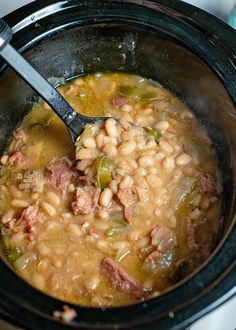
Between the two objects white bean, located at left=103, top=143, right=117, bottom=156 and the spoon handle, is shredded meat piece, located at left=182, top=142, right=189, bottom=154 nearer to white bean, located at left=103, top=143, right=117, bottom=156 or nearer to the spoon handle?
white bean, located at left=103, top=143, right=117, bottom=156

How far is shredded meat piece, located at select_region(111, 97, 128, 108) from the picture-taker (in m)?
2.20

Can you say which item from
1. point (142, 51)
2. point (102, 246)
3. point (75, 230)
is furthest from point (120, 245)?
point (142, 51)

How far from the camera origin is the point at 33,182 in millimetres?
1961

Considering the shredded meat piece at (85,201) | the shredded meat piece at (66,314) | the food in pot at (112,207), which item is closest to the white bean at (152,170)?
the food in pot at (112,207)

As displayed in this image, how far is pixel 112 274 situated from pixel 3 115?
0.83 meters

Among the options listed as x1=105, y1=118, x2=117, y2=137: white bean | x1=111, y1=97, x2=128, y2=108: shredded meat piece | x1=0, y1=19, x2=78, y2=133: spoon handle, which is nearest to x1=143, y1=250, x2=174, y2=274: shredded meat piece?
x1=105, y1=118, x2=117, y2=137: white bean

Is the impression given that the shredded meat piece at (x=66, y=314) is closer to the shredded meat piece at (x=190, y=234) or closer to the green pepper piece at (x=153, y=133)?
the shredded meat piece at (x=190, y=234)

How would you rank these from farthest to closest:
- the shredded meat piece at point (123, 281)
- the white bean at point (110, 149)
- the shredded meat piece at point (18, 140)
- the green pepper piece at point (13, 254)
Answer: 1. the shredded meat piece at point (18, 140)
2. the white bean at point (110, 149)
3. the green pepper piece at point (13, 254)
4. the shredded meat piece at point (123, 281)

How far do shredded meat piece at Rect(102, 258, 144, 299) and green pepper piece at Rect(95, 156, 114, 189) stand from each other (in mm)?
296

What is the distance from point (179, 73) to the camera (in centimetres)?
219

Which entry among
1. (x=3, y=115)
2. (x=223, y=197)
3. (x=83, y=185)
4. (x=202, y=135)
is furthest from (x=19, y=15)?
(x=223, y=197)

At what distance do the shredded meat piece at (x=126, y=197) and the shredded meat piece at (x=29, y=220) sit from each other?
31 centimetres

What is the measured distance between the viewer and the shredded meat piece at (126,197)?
6.05 ft

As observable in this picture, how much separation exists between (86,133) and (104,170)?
0.65ft
